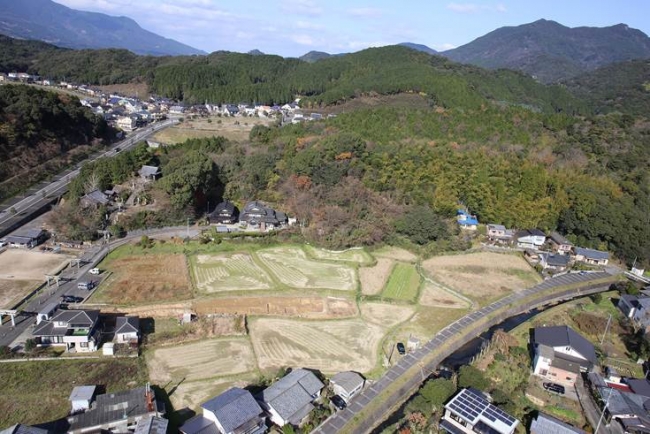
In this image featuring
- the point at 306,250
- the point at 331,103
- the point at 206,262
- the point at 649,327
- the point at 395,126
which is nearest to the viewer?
the point at 649,327

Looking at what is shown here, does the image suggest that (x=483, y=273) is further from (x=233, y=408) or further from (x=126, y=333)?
(x=126, y=333)

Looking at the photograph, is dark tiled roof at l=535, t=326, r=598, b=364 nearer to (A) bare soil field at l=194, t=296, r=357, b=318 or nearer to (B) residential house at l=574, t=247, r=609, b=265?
(A) bare soil field at l=194, t=296, r=357, b=318

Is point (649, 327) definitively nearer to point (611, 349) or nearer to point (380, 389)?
point (611, 349)

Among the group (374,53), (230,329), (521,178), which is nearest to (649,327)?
(521,178)

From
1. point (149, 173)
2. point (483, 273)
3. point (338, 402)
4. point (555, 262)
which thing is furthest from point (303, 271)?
point (555, 262)

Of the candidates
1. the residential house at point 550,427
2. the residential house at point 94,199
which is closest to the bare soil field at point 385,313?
the residential house at point 550,427

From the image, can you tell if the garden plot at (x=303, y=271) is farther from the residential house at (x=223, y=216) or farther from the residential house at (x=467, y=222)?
the residential house at (x=467, y=222)

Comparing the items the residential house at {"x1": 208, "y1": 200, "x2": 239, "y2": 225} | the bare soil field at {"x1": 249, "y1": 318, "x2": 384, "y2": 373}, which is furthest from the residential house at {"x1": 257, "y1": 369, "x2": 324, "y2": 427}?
the residential house at {"x1": 208, "y1": 200, "x2": 239, "y2": 225}
